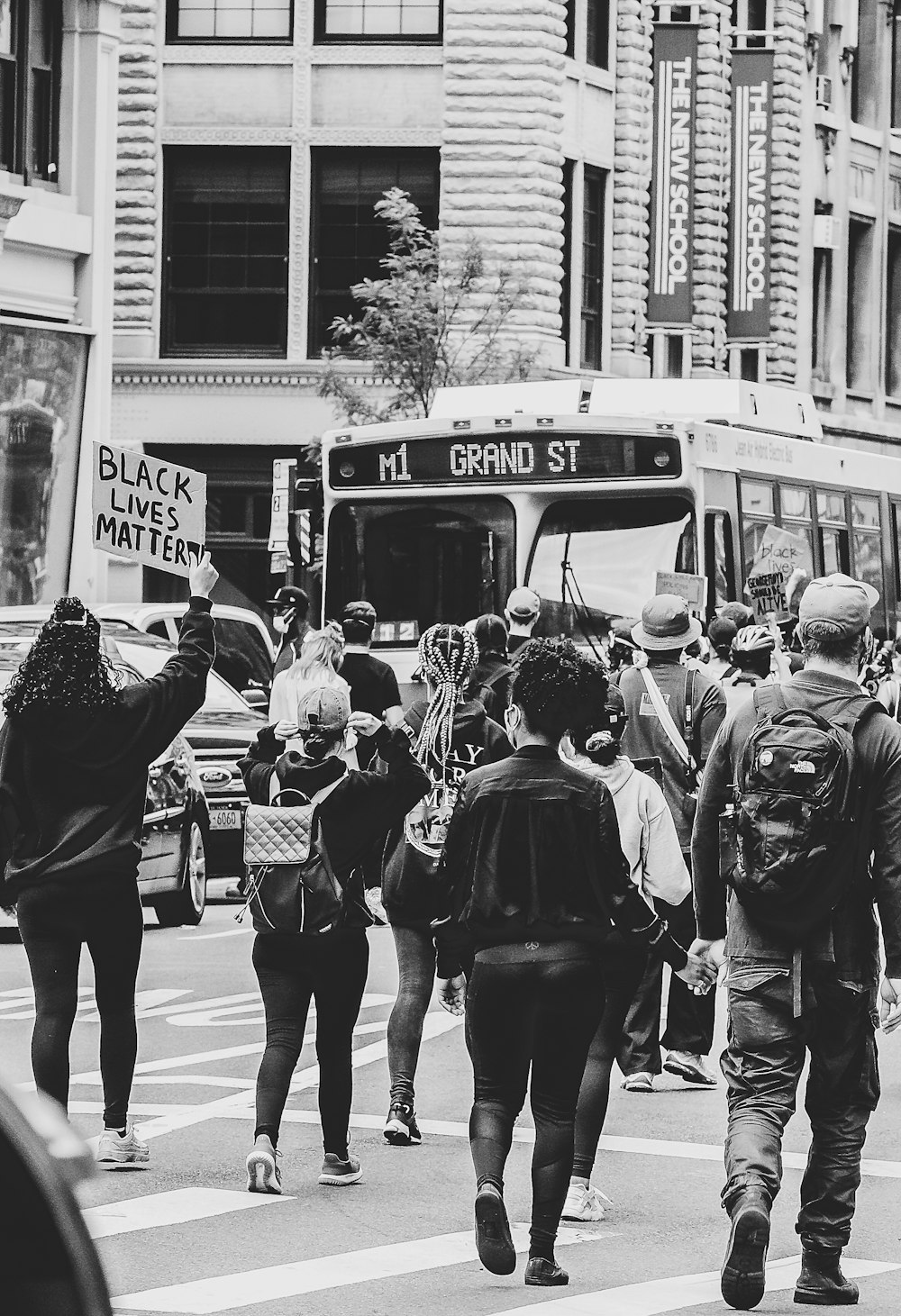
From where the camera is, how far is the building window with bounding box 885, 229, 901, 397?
146ft

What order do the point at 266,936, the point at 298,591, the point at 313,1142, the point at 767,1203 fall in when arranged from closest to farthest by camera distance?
the point at 767,1203 < the point at 266,936 < the point at 313,1142 < the point at 298,591

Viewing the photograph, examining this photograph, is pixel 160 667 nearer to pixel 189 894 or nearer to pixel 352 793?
pixel 189 894

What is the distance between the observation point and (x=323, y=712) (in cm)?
787

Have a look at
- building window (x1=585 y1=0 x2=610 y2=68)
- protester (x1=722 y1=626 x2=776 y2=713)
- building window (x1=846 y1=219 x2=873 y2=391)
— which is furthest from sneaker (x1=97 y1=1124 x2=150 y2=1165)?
building window (x1=846 y1=219 x2=873 y2=391)

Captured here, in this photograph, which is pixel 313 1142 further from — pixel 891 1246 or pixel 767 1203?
pixel 767 1203

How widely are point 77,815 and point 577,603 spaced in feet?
30.1

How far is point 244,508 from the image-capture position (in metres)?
32.6

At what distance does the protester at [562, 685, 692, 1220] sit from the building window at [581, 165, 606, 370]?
26.1 metres

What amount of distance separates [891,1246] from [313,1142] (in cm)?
232

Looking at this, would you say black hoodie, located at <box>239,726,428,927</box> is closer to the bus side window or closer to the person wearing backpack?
the person wearing backpack

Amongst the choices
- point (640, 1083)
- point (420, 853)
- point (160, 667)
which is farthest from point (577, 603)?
point (420, 853)

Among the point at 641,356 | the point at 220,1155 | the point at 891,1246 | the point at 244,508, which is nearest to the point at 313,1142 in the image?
the point at 220,1155

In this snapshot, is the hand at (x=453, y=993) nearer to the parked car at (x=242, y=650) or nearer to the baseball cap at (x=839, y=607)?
the baseball cap at (x=839, y=607)

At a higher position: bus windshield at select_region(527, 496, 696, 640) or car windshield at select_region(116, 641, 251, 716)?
bus windshield at select_region(527, 496, 696, 640)
